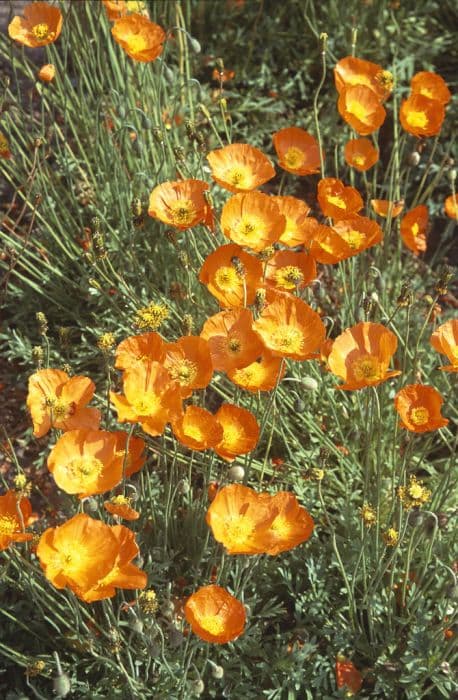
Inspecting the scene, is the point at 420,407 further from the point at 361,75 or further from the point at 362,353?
the point at 361,75

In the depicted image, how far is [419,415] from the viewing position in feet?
7.41

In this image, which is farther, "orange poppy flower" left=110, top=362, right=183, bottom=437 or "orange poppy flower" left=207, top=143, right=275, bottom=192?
"orange poppy flower" left=207, top=143, right=275, bottom=192

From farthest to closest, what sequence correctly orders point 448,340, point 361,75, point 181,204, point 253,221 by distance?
1. point 361,75
2. point 181,204
3. point 253,221
4. point 448,340

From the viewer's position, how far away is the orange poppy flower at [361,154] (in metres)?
3.04

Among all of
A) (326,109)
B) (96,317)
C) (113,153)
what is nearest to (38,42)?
(113,153)

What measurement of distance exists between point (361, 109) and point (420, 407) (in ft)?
3.94

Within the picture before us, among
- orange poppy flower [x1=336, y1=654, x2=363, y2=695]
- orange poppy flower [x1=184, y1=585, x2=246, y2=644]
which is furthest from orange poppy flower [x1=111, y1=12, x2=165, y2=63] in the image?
orange poppy flower [x1=336, y1=654, x2=363, y2=695]

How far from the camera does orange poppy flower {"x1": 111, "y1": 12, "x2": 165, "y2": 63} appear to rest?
9.70 ft

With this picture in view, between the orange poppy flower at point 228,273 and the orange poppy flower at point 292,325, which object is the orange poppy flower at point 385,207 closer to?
the orange poppy flower at point 228,273

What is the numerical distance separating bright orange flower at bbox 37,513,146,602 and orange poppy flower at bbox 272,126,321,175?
1631 millimetres

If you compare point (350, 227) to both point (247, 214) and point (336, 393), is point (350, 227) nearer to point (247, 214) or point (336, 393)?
point (247, 214)

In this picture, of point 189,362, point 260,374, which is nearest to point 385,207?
point 260,374

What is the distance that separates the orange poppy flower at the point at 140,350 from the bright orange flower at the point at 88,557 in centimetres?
48

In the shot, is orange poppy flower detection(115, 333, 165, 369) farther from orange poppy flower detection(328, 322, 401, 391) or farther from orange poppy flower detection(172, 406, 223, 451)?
orange poppy flower detection(328, 322, 401, 391)
